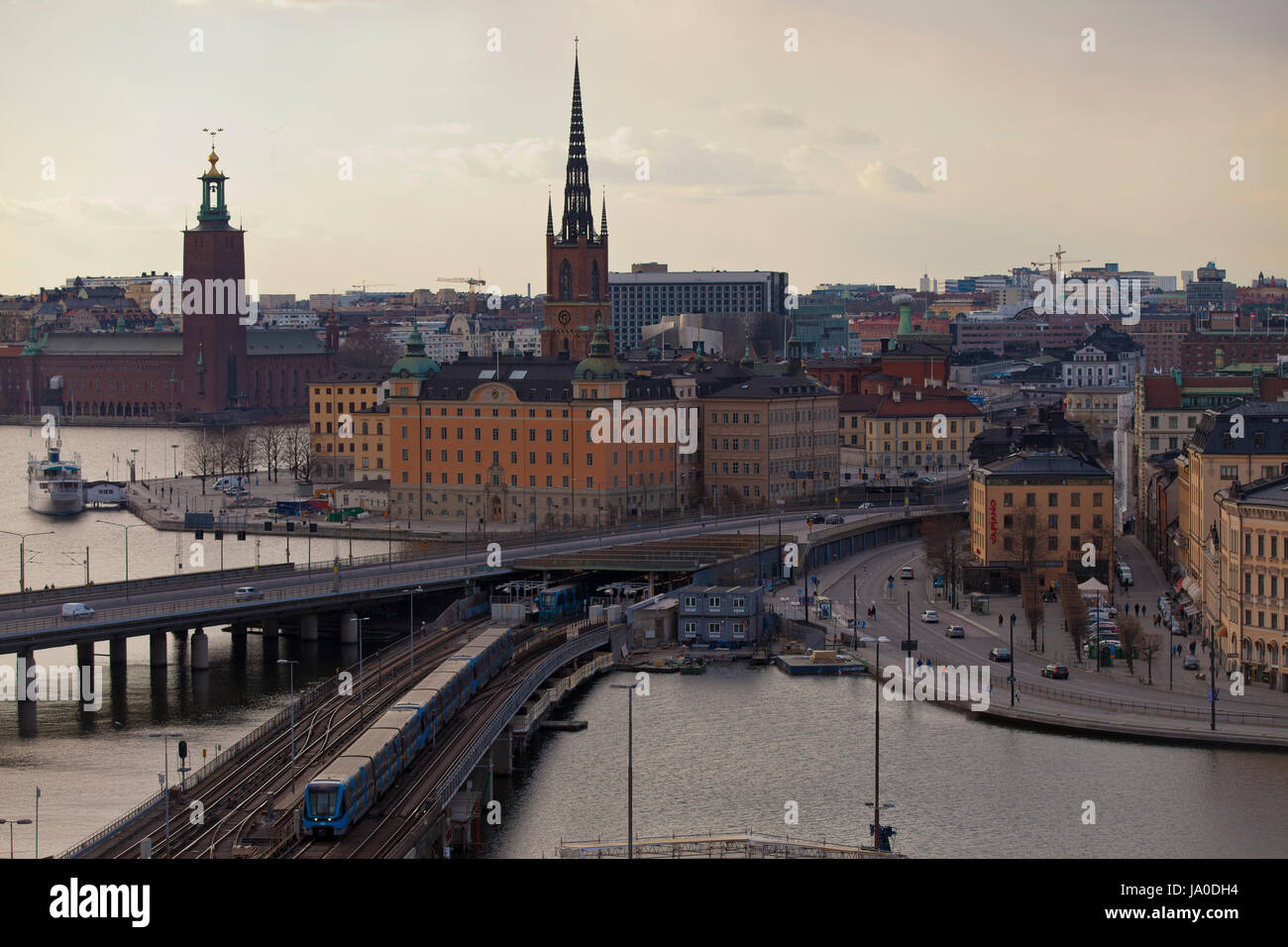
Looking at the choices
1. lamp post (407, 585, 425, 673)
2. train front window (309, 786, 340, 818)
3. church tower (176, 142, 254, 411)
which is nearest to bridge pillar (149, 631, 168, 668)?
lamp post (407, 585, 425, 673)

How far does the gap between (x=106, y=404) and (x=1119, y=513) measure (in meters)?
93.2

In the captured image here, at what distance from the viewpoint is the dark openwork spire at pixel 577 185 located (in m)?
84.9

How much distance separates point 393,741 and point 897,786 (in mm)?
8026

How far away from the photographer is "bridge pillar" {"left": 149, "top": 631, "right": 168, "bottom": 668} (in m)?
41.4

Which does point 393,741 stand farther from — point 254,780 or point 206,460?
point 206,460

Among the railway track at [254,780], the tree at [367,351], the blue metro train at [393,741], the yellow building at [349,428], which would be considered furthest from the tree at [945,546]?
the tree at [367,351]

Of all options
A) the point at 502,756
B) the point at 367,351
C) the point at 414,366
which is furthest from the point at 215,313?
the point at 502,756

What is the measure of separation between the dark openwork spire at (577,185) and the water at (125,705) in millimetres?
24278

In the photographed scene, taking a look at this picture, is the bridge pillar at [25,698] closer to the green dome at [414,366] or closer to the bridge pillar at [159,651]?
the bridge pillar at [159,651]

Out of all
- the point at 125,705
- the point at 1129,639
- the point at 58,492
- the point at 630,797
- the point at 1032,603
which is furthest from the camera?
the point at 58,492

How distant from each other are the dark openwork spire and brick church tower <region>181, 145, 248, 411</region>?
45.9m

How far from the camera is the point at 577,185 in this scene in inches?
3351
